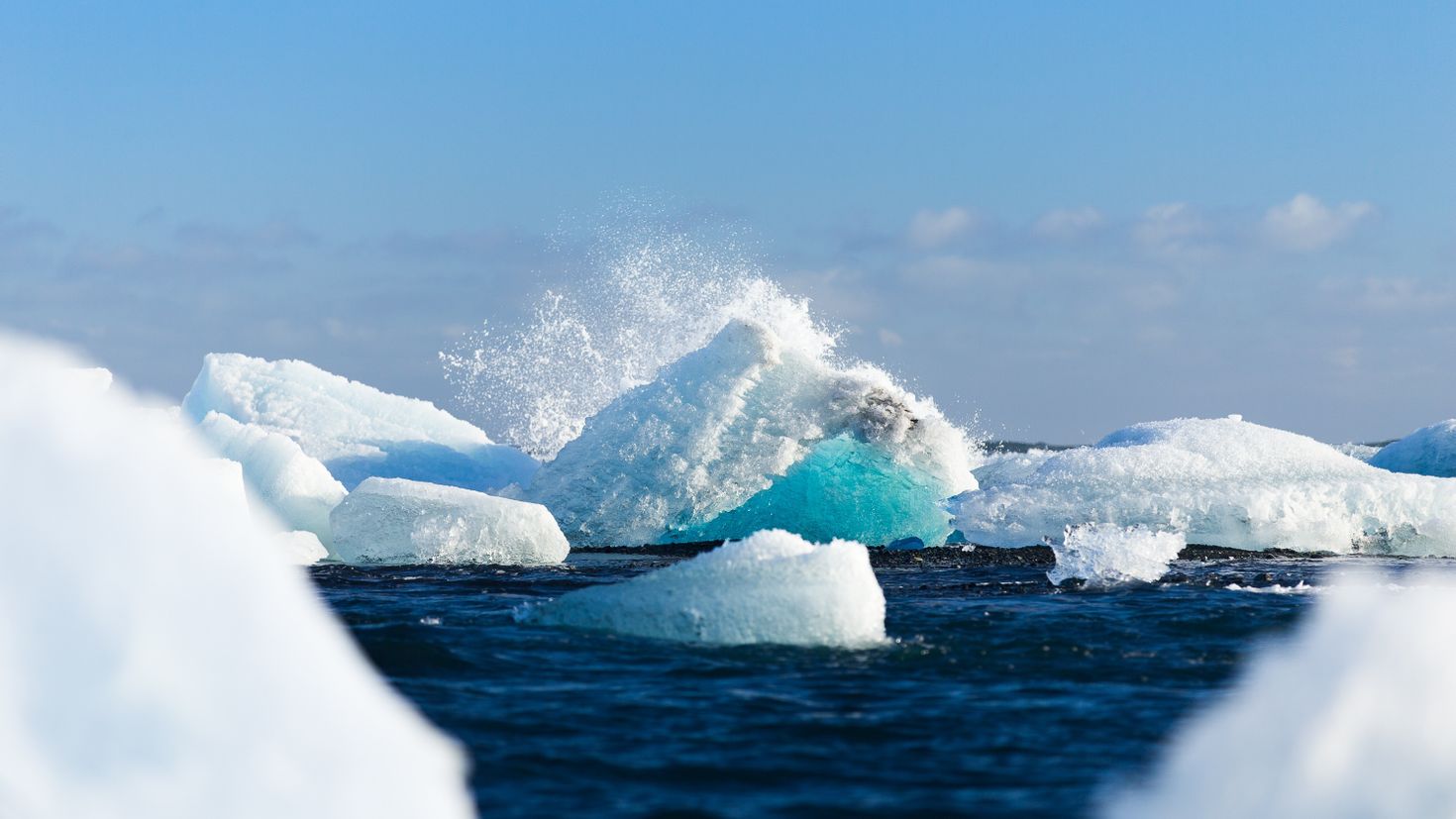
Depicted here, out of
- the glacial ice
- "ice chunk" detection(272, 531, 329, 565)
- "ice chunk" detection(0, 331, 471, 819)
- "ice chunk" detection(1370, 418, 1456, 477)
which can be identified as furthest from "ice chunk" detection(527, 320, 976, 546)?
"ice chunk" detection(0, 331, 471, 819)

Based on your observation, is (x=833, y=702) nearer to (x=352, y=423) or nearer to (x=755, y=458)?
(x=755, y=458)

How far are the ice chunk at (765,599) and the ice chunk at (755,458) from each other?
10.6m

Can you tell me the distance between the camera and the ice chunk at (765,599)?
1066 cm

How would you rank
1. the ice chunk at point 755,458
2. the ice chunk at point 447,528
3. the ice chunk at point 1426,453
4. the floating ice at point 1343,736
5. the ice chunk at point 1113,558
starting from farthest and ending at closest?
the ice chunk at point 1426,453 → the ice chunk at point 755,458 → the ice chunk at point 447,528 → the ice chunk at point 1113,558 → the floating ice at point 1343,736

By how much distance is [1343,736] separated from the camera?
20.7 feet

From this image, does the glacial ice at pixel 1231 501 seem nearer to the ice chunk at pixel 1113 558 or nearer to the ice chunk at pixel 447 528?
the ice chunk at pixel 1113 558

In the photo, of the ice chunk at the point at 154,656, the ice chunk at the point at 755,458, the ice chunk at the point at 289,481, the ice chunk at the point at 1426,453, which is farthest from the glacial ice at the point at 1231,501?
the ice chunk at the point at 154,656

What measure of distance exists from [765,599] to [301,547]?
33.3ft

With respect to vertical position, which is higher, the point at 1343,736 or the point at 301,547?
the point at 301,547

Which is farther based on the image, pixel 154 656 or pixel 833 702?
pixel 833 702

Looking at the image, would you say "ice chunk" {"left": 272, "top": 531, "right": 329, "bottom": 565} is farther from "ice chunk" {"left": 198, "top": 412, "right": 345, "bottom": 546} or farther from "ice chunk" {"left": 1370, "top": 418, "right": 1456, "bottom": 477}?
"ice chunk" {"left": 1370, "top": 418, "right": 1456, "bottom": 477}

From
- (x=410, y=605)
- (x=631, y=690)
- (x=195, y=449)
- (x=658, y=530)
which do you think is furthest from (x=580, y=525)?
(x=195, y=449)

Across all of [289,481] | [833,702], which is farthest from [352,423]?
[833,702]

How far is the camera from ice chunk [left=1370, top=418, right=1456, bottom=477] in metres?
28.9
